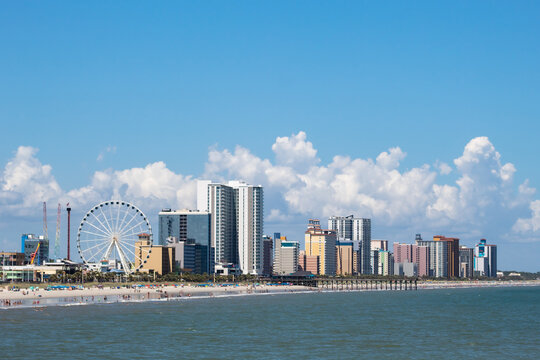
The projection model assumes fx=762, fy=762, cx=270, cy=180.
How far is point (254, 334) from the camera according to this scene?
113 m

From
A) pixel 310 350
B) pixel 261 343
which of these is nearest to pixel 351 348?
pixel 310 350

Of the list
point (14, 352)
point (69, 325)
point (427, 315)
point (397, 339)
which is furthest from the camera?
point (427, 315)

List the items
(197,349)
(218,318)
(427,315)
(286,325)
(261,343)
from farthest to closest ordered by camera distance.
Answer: (427,315) → (218,318) → (286,325) → (261,343) → (197,349)

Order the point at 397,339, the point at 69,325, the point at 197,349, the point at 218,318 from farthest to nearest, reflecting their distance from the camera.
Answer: the point at 218,318 < the point at 69,325 < the point at 397,339 < the point at 197,349

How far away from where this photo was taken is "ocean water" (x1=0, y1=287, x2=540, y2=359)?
92.1 meters

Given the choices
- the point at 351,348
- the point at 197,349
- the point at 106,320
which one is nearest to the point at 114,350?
the point at 197,349

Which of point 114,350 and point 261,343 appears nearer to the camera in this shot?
point 114,350

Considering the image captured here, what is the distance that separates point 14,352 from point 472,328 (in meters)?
76.9

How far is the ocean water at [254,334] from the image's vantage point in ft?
302

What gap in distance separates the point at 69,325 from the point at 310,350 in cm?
4351

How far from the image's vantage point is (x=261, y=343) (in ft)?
336

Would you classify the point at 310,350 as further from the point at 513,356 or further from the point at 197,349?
the point at 513,356

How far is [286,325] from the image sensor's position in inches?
5069

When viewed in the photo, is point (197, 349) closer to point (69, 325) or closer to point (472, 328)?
point (69, 325)
